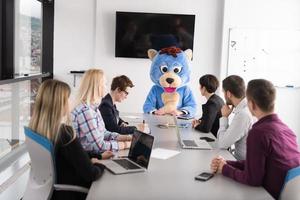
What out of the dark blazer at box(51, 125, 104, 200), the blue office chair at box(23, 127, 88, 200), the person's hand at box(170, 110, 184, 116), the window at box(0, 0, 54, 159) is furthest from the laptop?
the person's hand at box(170, 110, 184, 116)

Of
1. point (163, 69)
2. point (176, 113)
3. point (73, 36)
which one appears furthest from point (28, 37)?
point (176, 113)

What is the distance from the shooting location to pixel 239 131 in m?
2.71

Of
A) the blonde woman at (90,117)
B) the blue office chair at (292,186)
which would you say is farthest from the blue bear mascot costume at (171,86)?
the blue office chair at (292,186)

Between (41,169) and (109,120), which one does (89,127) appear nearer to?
(41,169)

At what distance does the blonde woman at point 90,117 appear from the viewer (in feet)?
8.14

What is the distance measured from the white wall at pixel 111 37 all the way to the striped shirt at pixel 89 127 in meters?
3.09

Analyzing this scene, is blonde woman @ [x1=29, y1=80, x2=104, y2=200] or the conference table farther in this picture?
blonde woman @ [x1=29, y1=80, x2=104, y2=200]

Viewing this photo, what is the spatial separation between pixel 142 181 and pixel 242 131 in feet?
3.16

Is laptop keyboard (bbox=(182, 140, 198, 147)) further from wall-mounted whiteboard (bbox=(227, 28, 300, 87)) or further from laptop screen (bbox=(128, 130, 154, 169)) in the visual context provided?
wall-mounted whiteboard (bbox=(227, 28, 300, 87))

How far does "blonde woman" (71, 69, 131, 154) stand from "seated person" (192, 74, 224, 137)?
1.03 m

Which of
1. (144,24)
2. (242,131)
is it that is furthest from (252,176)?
(144,24)

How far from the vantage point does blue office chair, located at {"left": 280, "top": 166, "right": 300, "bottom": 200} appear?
1.91 m

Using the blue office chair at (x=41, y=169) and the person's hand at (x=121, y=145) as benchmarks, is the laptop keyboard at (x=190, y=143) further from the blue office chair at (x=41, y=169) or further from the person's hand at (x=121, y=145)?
the blue office chair at (x=41, y=169)

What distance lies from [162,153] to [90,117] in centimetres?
56
